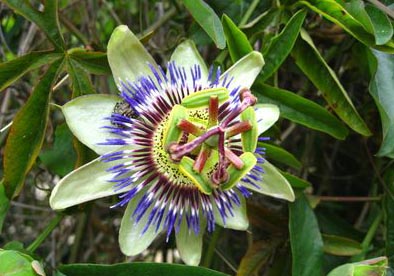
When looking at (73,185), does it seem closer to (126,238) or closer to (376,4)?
(126,238)

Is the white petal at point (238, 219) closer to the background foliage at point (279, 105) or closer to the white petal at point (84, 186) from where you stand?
the background foliage at point (279, 105)

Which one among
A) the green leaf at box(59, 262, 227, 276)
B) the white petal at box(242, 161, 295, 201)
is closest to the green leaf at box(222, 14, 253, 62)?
the white petal at box(242, 161, 295, 201)

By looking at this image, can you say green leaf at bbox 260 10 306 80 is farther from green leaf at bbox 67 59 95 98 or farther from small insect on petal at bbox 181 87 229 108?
green leaf at bbox 67 59 95 98

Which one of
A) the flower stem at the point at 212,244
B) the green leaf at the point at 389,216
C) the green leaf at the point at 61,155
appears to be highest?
the green leaf at the point at 61,155

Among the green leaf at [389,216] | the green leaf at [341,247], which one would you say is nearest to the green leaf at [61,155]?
the green leaf at [341,247]

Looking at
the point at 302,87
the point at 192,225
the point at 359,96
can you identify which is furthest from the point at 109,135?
the point at 359,96

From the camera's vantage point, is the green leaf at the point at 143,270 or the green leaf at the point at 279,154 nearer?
the green leaf at the point at 143,270
